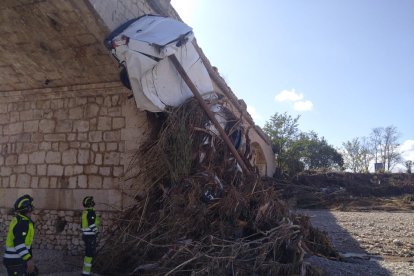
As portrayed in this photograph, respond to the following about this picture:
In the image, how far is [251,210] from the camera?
19.5 feet

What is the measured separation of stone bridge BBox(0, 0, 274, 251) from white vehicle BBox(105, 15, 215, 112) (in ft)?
1.35

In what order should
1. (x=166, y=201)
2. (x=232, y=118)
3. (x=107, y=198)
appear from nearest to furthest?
(x=166, y=201), (x=107, y=198), (x=232, y=118)

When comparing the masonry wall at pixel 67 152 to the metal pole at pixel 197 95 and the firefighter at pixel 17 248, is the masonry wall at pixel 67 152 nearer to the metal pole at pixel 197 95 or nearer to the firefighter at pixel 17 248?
the metal pole at pixel 197 95

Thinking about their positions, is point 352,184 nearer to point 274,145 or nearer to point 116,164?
point 274,145

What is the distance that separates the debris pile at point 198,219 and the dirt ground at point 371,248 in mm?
511

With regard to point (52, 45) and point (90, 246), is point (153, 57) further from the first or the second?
point (90, 246)

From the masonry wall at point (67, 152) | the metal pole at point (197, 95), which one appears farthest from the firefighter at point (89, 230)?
the metal pole at point (197, 95)

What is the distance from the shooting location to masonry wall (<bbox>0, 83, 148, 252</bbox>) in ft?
22.6

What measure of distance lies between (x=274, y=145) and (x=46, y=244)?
19642 mm

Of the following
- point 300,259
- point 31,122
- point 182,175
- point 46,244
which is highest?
point 31,122

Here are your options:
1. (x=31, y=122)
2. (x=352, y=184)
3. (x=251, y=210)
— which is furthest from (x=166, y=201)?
(x=352, y=184)

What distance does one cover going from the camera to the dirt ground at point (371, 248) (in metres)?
5.65

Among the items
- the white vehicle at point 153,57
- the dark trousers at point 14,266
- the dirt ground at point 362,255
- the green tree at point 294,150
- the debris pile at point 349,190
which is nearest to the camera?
the dark trousers at point 14,266

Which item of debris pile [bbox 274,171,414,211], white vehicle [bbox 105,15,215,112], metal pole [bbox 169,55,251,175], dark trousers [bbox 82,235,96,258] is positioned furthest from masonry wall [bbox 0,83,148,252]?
debris pile [bbox 274,171,414,211]
